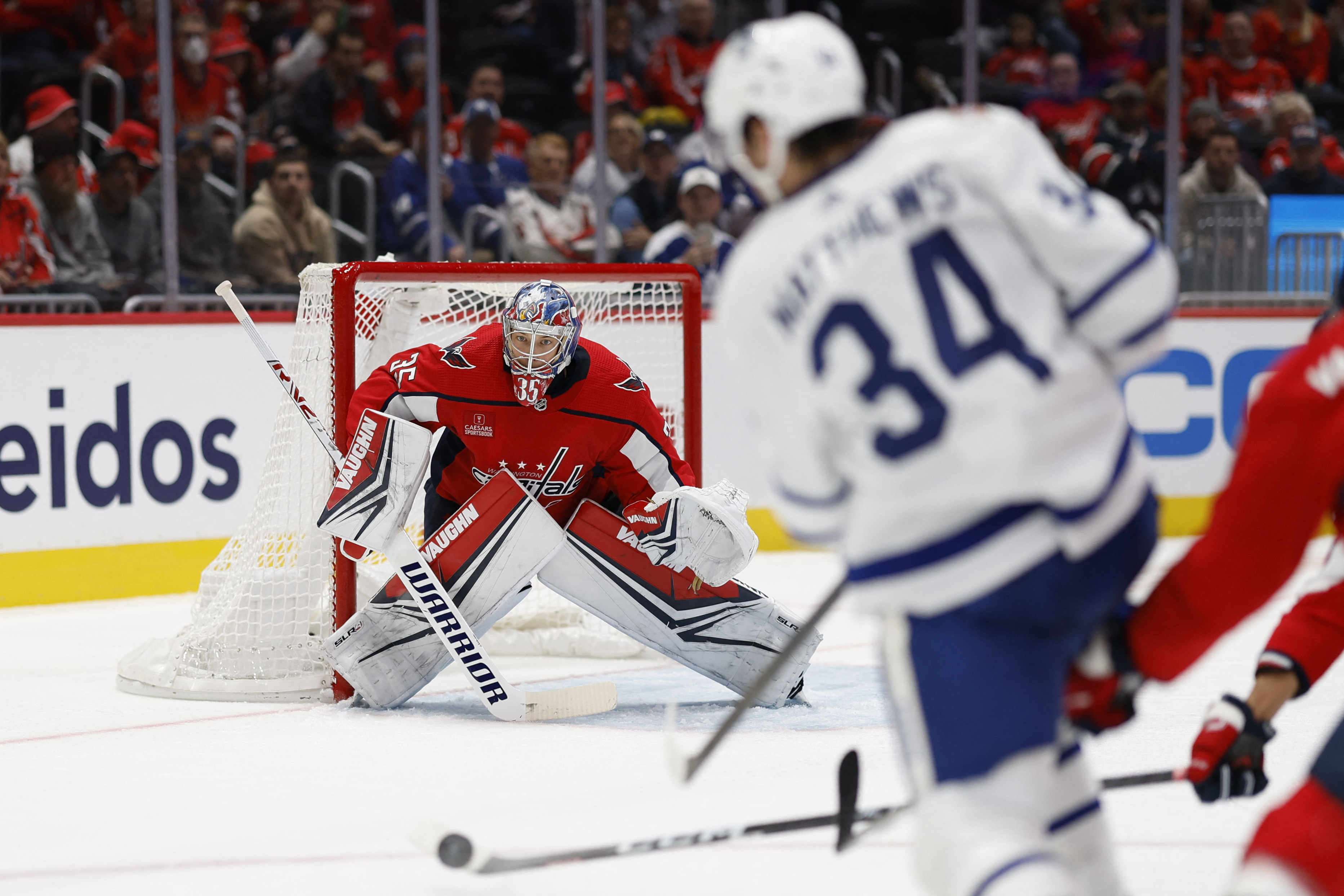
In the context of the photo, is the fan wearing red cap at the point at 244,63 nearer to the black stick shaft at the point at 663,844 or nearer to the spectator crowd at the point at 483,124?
the spectator crowd at the point at 483,124

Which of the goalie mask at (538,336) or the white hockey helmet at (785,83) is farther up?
the white hockey helmet at (785,83)

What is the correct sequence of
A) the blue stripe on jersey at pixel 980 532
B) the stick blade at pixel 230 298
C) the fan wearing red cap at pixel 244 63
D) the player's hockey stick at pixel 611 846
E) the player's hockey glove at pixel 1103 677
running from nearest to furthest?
1. the blue stripe on jersey at pixel 980 532
2. the player's hockey glove at pixel 1103 677
3. the player's hockey stick at pixel 611 846
4. the stick blade at pixel 230 298
5. the fan wearing red cap at pixel 244 63

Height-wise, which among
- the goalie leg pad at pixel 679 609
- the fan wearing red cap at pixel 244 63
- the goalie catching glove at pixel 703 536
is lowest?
the goalie leg pad at pixel 679 609

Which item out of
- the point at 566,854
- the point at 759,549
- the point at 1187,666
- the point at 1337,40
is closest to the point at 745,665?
the point at 566,854

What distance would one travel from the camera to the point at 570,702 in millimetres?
3641

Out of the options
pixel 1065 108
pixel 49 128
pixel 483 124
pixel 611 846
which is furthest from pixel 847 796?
pixel 1065 108

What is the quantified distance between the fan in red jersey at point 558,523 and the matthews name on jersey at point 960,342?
1.98m

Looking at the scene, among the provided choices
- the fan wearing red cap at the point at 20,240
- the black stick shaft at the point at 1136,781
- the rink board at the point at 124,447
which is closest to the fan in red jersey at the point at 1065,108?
the rink board at the point at 124,447

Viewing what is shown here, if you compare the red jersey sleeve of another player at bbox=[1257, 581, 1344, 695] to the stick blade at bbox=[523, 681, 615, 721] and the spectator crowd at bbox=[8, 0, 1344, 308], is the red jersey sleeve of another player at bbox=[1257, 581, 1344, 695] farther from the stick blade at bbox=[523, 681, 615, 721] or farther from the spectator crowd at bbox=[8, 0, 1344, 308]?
the spectator crowd at bbox=[8, 0, 1344, 308]

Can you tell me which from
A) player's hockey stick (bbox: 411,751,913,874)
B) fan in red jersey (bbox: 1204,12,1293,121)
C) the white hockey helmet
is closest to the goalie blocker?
player's hockey stick (bbox: 411,751,913,874)

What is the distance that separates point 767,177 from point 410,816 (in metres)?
1.57

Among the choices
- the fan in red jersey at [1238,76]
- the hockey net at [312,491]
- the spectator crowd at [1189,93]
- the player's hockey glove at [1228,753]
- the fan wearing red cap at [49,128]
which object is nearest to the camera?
the player's hockey glove at [1228,753]

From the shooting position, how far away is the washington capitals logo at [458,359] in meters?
3.63

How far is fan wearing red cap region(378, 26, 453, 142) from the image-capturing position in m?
6.66
